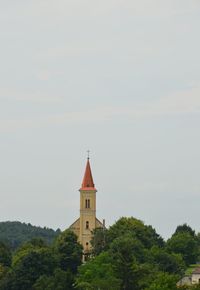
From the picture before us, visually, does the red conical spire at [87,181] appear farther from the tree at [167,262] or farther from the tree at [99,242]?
the tree at [167,262]

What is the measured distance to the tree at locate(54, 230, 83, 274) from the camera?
433 feet

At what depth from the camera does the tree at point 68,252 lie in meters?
132

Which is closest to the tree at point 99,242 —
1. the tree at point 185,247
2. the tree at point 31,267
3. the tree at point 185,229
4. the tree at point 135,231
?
the tree at point 135,231

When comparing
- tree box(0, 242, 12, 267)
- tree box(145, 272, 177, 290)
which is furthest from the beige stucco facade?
tree box(145, 272, 177, 290)

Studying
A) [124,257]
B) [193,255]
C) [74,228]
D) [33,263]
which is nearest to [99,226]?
[74,228]

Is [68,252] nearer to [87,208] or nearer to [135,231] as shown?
[135,231]

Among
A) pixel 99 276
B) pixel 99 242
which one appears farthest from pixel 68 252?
pixel 99 276

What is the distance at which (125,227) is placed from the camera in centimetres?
15050

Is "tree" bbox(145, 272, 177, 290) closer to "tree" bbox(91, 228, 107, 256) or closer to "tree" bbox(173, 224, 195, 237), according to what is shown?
"tree" bbox(91, 228, 107, 256)

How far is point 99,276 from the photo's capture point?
110688mm

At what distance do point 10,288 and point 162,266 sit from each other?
51.2 ft

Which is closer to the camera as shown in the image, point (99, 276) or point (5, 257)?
point (99, 276)

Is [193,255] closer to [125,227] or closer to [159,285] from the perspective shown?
[125,227]

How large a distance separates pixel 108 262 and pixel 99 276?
6328mm
